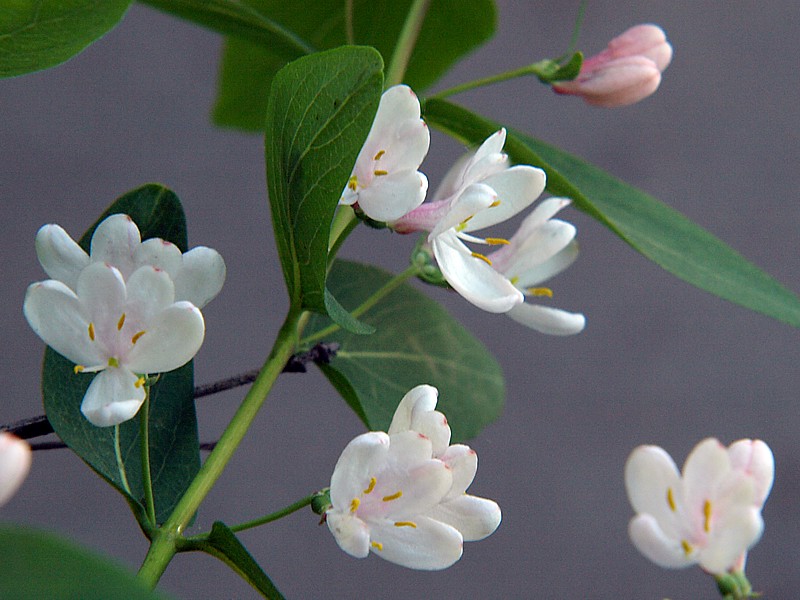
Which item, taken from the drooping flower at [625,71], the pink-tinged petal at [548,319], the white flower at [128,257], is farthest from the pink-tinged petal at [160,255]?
the drooping flower at [625,71]

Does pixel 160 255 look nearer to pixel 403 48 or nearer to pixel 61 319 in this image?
pixel 61 319

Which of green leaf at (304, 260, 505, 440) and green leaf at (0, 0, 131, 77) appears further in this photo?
green leaf at (304, 260, 505, 440)

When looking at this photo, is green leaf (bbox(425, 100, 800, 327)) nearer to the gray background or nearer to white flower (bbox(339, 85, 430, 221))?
white flower (bbox(339, 85, 430, 221))

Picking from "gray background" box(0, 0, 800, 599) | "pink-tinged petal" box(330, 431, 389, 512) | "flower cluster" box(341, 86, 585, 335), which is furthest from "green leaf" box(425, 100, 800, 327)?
"gray background" box(0, 0, 800, 599)

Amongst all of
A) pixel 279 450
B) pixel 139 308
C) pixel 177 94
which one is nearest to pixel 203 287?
pixel 139 308

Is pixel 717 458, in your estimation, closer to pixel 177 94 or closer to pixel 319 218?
pixel 319 218

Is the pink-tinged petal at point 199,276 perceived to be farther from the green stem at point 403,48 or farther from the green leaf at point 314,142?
the green stem at point 403,48

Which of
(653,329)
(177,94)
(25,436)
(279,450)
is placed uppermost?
(25,436)

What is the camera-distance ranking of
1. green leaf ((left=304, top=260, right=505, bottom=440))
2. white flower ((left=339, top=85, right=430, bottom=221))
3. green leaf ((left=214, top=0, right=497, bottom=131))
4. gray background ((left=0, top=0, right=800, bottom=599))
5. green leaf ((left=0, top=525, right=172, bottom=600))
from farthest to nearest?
gray background ((left=0, top=0, right=800, bottom=599)) → green leaf ((left=214, top=0, right=497, bottom=131)) → green leaf ((left=304, top=260, right=505, bottom=440)) → white flower ((left=339, top=85, right=430, bottom=221)) → green leaf ((left=0, top=525, right=172, bottom=600))
